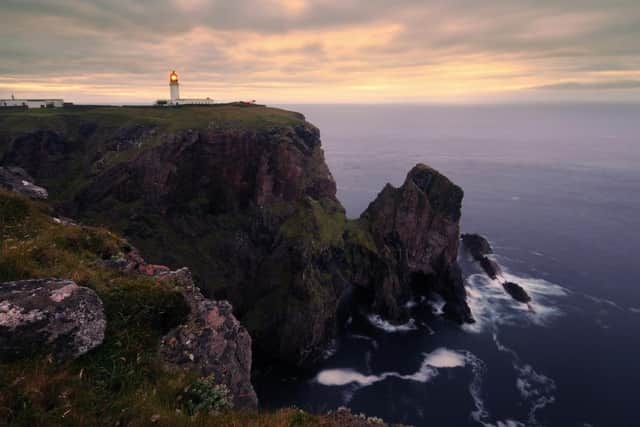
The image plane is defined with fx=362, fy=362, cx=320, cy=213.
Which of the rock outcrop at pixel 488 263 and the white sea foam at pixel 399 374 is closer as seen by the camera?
the white sea foam at pixel 399 374

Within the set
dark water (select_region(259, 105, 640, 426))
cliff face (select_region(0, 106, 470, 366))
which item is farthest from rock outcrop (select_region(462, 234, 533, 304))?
cliff face (select_region(0, 106, 470, 366))

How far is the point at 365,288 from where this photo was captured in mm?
77750

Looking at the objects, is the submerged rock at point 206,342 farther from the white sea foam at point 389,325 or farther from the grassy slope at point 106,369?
the white sea foam at point 389,325

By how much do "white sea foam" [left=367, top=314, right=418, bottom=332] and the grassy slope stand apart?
63.9 m

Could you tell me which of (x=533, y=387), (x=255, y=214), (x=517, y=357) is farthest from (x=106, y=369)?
(x=255, y=214)

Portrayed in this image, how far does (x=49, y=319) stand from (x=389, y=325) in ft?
226

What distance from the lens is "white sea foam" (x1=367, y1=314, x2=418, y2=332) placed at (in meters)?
70.4

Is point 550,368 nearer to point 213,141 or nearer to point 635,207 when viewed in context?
point 213,141

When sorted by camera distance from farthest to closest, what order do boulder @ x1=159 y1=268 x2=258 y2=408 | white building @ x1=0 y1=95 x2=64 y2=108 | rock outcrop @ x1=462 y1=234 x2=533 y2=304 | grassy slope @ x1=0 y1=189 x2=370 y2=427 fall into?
white building @ x1=0 y1=95 x2=64 y2=108, rock outcrop @ x1=462 y1=234 x2=533 y2=304, boulder @ x1=159 y1=268 x2=258 y2=408, grassy slope @ x1=0 y1=189 x2=370 y2=427

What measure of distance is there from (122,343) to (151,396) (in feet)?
6.93

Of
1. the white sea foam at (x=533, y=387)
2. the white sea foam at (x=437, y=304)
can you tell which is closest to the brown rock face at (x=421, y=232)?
the white sea foam at (x=437, y=304)

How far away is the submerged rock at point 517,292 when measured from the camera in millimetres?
77238

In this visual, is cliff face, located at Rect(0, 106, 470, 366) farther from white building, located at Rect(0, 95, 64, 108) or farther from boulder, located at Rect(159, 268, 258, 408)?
boulder, located at Rect(159, 268, 258, 408)

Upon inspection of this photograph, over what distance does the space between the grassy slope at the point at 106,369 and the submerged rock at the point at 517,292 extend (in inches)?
3202
